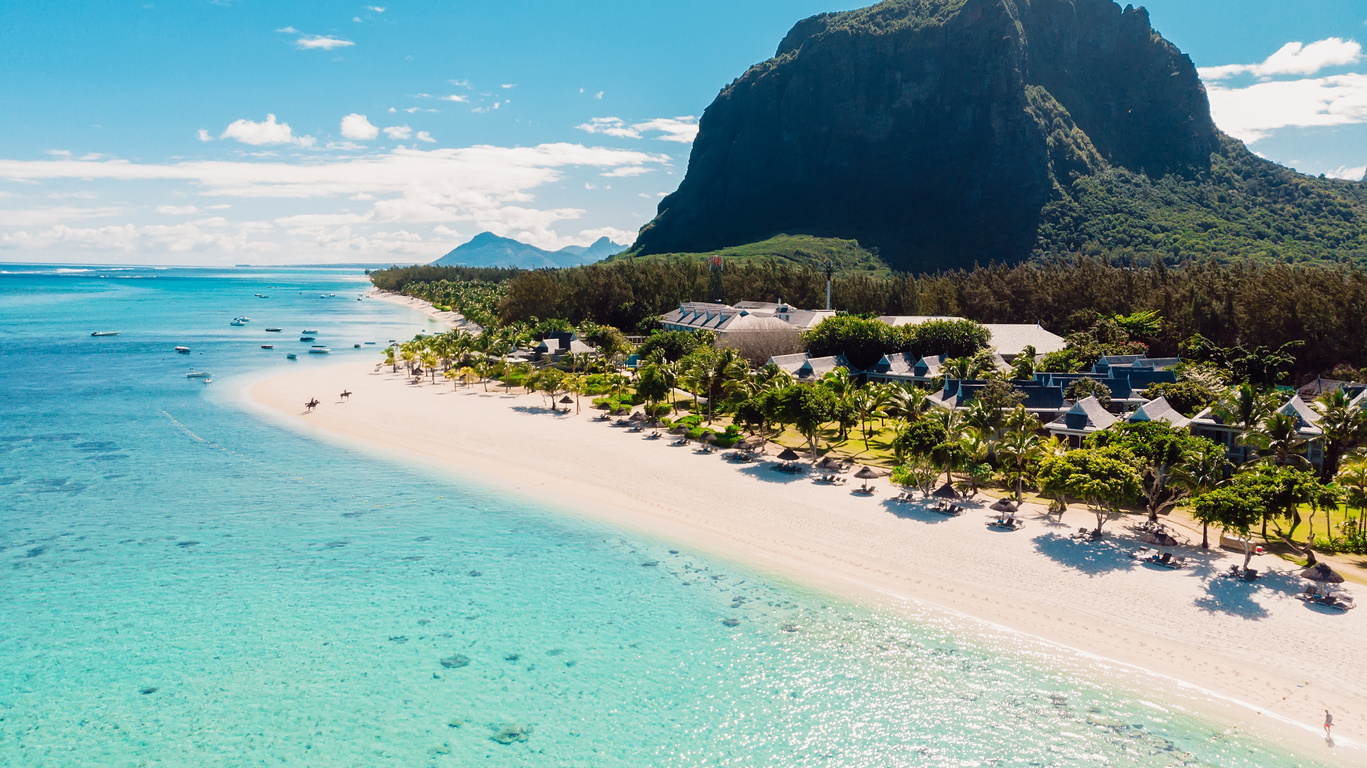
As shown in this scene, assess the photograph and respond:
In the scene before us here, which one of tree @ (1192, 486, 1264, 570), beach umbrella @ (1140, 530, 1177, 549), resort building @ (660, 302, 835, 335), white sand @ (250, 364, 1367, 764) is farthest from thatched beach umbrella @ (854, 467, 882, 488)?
resort building @ (660, 302, 835, 335)

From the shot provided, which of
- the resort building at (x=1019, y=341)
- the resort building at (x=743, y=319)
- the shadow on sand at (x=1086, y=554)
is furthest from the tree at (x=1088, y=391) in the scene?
the resort building at (x=743, y=319)

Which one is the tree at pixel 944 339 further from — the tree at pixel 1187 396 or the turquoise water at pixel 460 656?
the turquoise water at pixel 460 656

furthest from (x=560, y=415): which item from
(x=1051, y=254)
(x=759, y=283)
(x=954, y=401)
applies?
(x=1051, y=254)

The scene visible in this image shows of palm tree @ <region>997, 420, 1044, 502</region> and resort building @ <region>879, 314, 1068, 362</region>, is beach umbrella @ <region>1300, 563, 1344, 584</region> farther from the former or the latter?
resort building @ <region>879, 314, 1068, 362</region>

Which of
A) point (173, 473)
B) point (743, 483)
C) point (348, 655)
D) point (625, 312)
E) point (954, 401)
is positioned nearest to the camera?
point (348, 655)

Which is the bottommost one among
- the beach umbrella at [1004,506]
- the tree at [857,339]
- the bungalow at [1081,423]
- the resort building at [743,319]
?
the beach umbrella at [1004,506]

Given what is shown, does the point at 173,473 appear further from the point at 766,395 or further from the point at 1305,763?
the point at 1305,763
